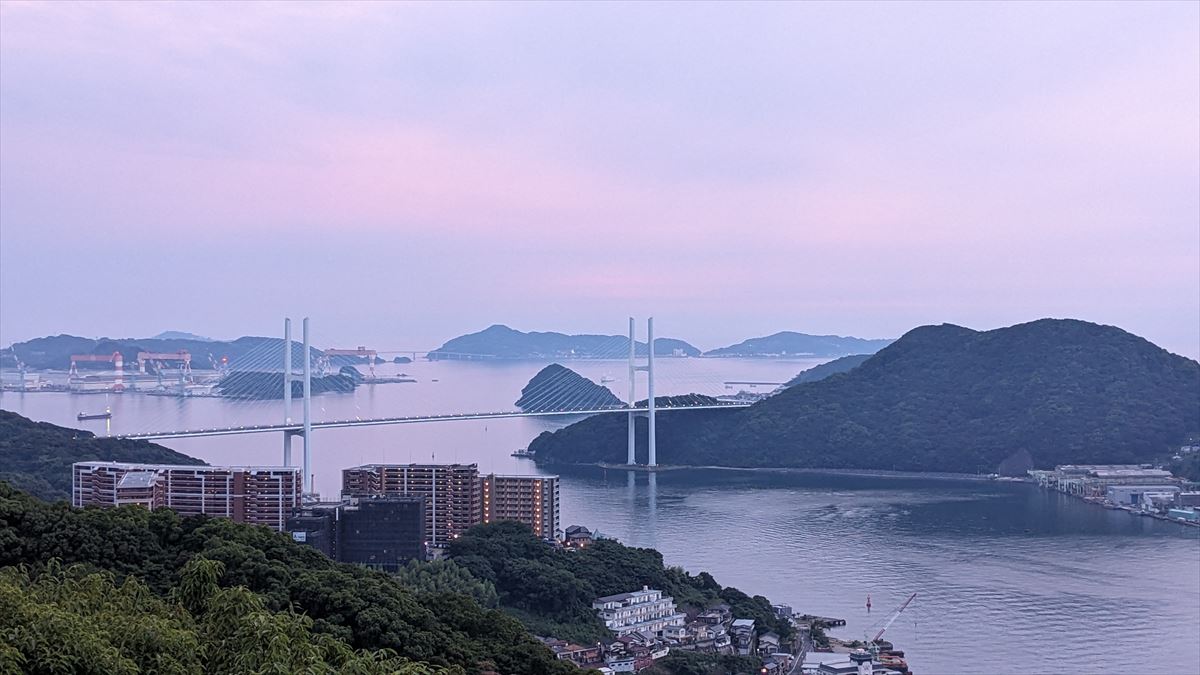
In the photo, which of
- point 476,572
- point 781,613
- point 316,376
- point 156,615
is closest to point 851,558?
point 781,613

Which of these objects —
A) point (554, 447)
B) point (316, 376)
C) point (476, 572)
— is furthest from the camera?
point (316, 376)

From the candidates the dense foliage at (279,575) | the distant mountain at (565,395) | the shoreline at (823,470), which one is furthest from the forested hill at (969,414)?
the dense foliage at (279,575)

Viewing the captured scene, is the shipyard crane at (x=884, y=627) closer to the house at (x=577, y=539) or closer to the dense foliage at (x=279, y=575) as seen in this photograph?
the house at (x=577, y=539)

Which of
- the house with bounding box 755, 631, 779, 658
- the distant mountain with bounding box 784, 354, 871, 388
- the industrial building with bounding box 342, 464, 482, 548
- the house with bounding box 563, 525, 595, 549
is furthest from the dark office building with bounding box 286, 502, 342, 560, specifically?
the distant mountain with bounding box 784, 354, 871, 388

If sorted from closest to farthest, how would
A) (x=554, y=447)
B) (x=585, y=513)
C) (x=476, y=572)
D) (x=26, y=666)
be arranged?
(x=26, y=666), (x=476, y=572), (x=585, y=513), (x=554, y=447)

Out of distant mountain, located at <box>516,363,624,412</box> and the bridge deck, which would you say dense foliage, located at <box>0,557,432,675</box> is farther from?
distant mountain, located at <box>516,363,624,412</box>

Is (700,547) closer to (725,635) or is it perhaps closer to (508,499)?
(508,499)
